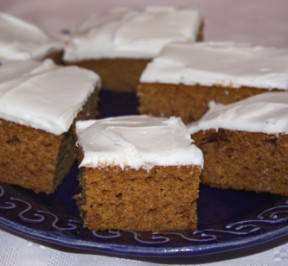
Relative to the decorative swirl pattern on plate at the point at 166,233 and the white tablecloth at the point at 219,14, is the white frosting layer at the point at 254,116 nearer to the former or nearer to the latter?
the decorative swirl pattern on plate at the point at 166,233

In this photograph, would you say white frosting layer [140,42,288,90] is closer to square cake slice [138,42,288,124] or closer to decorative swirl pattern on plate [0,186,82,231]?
square cake slice [138,42,288,124]

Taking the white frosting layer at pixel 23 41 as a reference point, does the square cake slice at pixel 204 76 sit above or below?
below

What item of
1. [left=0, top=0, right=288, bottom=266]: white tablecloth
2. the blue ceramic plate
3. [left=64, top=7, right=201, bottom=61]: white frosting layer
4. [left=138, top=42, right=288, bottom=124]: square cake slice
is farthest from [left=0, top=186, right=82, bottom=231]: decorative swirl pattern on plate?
[left=0, top=0, right=288, bottom=266]: white tablecloth

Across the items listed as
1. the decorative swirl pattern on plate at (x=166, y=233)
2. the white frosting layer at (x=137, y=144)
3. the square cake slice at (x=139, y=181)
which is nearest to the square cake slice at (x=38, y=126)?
the white frosting layer at (x=137, y=144)

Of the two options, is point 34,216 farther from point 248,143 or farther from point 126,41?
point 126,41

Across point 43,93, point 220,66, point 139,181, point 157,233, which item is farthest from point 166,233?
point 220,66

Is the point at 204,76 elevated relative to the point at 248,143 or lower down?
elevated

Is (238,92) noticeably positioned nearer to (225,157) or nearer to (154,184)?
(225,157)
